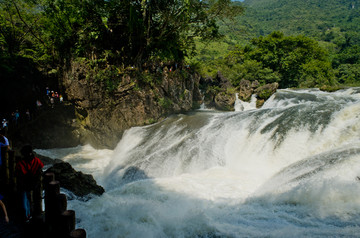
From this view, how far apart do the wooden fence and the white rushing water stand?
126 cm

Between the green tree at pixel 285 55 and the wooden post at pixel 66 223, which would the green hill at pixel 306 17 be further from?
the wooden post at pixel 66 223

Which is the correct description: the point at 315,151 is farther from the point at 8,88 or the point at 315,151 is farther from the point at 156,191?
the point at 8,88

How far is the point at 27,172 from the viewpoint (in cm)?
354

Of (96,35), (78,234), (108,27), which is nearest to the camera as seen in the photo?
(78,234)

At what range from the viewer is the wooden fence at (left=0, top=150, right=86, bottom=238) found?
2.44m

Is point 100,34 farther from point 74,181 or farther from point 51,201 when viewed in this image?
point 51,201

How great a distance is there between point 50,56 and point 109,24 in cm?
437

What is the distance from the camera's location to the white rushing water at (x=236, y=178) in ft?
13.9

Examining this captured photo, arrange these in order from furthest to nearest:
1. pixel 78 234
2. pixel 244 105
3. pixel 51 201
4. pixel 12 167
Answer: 1. pixel 244 105
2. pixel 12 167
3. pixel 51 201
4. pixel 78 234

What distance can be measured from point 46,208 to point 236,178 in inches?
225

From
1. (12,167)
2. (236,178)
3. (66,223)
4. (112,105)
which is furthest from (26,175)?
(112,105)

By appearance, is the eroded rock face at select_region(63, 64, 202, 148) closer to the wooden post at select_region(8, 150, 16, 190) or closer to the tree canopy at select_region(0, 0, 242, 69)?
the tree canopy at select_region(0, 0, 242, 69)

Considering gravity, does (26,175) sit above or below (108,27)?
below

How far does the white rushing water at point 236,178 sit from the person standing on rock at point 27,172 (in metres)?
1.45
